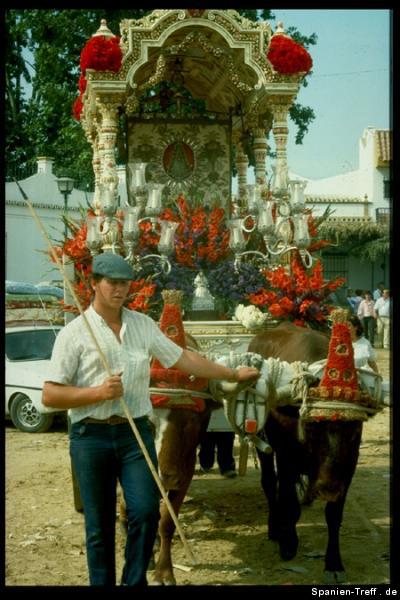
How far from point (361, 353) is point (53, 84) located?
48.4 ft

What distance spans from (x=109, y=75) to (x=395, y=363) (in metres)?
3.81

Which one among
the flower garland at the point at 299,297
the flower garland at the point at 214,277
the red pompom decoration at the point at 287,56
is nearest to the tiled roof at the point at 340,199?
the red pompom decoration at the point at 287,56

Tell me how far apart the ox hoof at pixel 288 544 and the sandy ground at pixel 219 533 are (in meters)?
0.07

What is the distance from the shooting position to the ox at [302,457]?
5.46m

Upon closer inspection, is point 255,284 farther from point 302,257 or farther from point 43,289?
point 43,289

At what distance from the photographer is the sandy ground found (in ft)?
19.4

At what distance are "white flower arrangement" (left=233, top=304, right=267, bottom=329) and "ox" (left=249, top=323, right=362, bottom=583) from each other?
117mm

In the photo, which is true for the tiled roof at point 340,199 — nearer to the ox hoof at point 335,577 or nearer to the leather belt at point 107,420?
the ox hoof at point 335,577

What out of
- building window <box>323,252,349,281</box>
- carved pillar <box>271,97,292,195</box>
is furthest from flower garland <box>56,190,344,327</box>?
building window <box>323,252,349,281</box>

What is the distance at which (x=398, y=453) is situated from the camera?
17.8 feet

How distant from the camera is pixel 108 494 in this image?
176 inches
